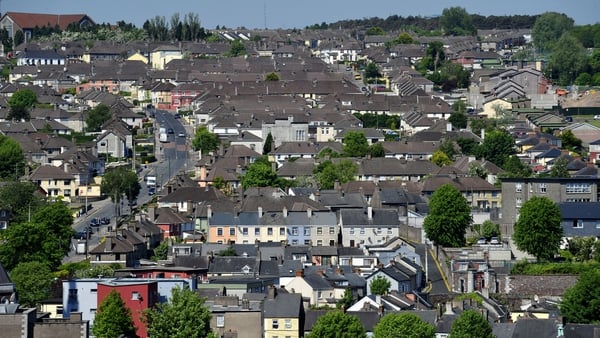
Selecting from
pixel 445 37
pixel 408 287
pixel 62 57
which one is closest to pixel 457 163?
pixel 408 287

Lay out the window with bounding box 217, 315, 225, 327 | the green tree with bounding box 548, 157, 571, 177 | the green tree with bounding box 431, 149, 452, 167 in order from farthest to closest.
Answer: the green tree with bounding box 431, 149, 452, 167 → the green tree with bounding box 548, 157, 571, 177 → the window with bounding box 217, 315, 225, 327

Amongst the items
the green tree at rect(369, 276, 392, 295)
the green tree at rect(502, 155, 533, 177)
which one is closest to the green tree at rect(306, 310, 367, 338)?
the green tree at rect(369, 276, 392, 295)

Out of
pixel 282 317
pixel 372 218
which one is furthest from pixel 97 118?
pixel 282 317

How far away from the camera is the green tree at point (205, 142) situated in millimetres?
86812

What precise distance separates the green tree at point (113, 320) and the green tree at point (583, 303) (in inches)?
452

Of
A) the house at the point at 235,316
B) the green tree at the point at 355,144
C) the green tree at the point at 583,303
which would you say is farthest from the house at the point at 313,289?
the green tree at the point at 355,144

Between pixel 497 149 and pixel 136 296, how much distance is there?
143 feet

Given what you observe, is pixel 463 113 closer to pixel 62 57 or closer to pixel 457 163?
pixel 457 163

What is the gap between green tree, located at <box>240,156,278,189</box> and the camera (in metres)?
71.7

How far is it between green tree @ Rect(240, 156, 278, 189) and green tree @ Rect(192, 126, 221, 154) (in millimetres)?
12962

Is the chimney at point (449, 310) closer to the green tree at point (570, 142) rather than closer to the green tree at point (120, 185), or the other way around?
the green tree at point (120, 185)

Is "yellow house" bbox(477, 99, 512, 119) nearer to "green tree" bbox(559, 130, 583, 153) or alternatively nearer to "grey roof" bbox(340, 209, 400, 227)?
"green tree" bbox(559, 130, 583, 153)

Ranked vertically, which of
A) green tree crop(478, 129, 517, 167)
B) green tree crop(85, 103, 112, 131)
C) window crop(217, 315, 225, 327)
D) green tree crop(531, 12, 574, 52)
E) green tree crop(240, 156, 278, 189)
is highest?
green tree crop(531, 12, 574, 52)

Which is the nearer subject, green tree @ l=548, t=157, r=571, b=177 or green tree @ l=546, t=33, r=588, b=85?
green tree @ l=548, t=157, r=571, b=177
